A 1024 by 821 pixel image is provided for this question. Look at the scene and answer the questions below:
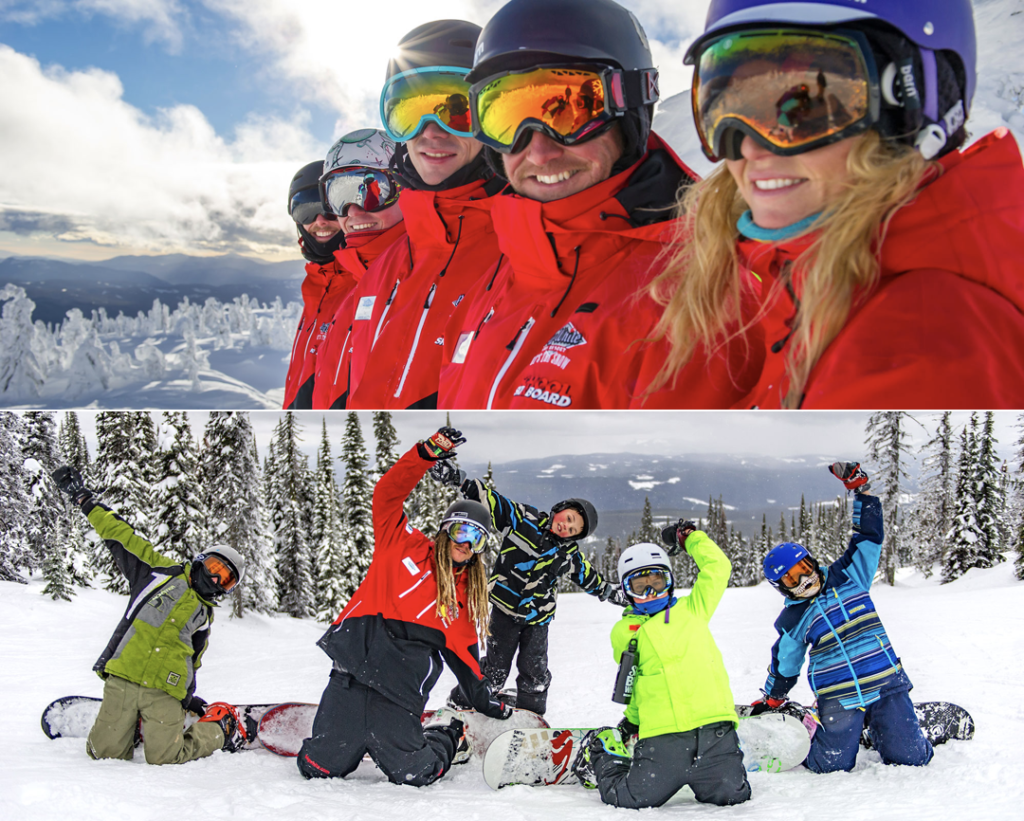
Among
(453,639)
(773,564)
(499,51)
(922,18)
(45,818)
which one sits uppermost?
(499,51)

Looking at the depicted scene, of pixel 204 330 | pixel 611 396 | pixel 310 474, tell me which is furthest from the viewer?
pixel 310 474

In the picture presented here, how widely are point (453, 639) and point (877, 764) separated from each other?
6.00 ft

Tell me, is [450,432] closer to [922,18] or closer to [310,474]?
[922,18]

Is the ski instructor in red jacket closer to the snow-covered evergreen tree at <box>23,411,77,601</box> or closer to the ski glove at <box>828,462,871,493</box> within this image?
the ski glove at <box>828,462,871,493</box>

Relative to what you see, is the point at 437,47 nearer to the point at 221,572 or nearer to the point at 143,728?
the point at 221,572

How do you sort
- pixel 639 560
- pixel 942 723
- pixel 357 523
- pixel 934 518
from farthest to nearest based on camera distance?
1. pixel 357 523
2. pixel 934 518
3. pixel 942 723
4. pixel 639 560

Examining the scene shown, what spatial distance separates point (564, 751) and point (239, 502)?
808 centimetres

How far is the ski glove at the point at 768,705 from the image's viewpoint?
3.14 metres

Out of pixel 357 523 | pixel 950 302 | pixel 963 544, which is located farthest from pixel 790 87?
pixel 963 544

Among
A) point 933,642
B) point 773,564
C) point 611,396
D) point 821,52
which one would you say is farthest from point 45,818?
point 933,642

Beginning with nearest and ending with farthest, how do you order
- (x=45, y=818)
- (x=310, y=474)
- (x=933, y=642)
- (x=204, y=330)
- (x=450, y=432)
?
1. (x=45, y=818)
2. (x=450, y=432)
3. (x=204, y=330)
4. (x=933, y=642)
5. (x=310, y=474)

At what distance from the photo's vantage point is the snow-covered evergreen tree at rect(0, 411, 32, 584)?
428 inches

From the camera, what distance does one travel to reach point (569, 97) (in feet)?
6.46

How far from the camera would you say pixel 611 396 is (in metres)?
1.91
